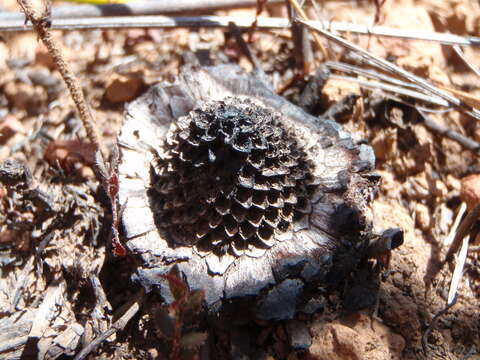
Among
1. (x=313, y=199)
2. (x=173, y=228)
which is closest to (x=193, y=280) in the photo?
(x=173, y=228)

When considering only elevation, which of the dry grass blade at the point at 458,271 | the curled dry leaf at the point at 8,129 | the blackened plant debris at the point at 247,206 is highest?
the curled dry leaf at the point at 8,129

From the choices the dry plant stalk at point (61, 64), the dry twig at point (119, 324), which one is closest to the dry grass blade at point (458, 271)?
the dry twig at point (119, 324)

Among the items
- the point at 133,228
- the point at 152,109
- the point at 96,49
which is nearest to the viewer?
the point at 133,228

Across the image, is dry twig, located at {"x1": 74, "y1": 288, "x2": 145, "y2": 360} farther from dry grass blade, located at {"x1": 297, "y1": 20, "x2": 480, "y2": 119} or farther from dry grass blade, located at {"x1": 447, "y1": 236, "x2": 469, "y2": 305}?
dry grass blade, located at {"x1": 297, "y1": 20, "x2": 480, "y2": 119}

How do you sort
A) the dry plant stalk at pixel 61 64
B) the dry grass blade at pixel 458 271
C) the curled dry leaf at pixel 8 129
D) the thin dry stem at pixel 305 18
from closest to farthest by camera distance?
the dry plant stalk at pixel 61 64
the dry grass blade at pixel 458 271
the thin dry stem at pixel 305 18
the curled dry leaf at pixel 8 129

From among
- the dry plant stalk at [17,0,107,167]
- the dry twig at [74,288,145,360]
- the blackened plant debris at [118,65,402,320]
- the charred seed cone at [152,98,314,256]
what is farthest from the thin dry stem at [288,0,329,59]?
the dry twig at [74,288,145,360]

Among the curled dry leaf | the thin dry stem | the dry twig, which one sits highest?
the thin dry stem

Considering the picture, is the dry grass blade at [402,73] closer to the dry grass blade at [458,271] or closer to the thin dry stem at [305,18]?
the thin dry stem at [305,18]

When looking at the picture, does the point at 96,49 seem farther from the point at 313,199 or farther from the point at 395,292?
the point at 395,292
